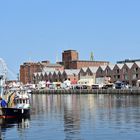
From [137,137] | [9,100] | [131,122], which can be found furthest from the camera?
[9,100]

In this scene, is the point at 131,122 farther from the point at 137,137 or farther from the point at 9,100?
the point at 9,100

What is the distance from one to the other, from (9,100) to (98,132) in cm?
2308

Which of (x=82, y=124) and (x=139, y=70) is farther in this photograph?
(x=139, y=70)

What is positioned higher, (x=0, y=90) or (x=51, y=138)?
(x=0, y=90)

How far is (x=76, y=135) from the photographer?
155 feet

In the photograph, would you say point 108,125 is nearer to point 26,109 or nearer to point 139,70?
point 26,109

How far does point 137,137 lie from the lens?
1775 inches

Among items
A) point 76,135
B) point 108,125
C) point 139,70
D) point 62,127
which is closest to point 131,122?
point 108,125

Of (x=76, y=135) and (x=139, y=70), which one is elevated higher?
(x=139, y=70)

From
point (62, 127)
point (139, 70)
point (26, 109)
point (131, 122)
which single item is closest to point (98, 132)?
point (62, 127)

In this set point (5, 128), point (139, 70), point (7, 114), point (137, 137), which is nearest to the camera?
point (137, 137)

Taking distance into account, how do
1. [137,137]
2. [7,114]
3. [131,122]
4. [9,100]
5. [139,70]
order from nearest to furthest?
[137,137]
[131,122]
[7,114]
[9,100]
[139,70]

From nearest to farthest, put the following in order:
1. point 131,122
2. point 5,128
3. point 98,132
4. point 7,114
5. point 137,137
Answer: point 137,137
point 98,132
point 5,128
point 131,122
point 7,114

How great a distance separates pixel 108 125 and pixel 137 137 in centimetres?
1110
